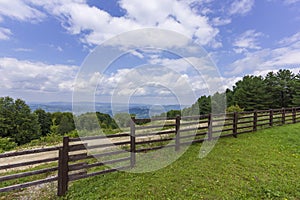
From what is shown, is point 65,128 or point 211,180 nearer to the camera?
point 211,180

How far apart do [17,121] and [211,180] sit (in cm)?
2864

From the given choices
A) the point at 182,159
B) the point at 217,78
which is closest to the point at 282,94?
the point at 217,78

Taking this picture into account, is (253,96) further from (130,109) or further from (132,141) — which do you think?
(132,141)

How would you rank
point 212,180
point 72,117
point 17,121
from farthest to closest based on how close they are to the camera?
1. point 17,121
2. point 72,117
3. point 212,180

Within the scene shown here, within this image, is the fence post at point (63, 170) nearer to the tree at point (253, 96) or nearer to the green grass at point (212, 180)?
the green grass at point (212, 180)

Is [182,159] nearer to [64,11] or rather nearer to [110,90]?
[110,90]

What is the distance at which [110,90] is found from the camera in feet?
19.2

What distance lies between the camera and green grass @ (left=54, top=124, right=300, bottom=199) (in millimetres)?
3354

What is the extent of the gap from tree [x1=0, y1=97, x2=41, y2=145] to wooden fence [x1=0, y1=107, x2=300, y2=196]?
68.1 feet

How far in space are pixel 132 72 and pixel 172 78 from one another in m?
1.75

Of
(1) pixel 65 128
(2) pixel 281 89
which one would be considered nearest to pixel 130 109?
(1) pixel 65 128

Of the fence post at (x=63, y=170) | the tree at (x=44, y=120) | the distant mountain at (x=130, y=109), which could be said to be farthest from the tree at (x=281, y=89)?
the tree at (x=44, y=120)

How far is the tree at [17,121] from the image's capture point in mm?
23212

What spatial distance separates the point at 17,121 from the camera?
79.8 ft
